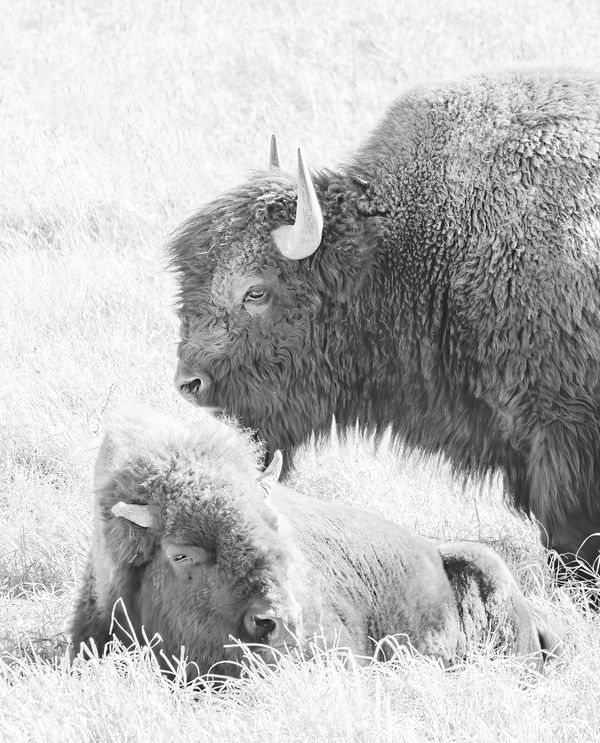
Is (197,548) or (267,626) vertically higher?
(197,548)

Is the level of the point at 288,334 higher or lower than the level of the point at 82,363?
higher

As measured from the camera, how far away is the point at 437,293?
5.33 meters

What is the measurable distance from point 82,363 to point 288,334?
202cm

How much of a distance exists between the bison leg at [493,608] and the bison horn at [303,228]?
149 cm

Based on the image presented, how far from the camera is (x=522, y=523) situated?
19.0ft

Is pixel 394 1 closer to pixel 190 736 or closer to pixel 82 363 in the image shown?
pixel 82 363

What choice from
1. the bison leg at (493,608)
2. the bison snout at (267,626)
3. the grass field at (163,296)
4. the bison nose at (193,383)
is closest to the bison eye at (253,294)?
the bison nose at (193,383)

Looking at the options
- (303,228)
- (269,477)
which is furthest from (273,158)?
(269,477)

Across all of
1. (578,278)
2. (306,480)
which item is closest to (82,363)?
(306,480)

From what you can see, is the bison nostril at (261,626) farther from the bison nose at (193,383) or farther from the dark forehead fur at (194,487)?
the bison nose at (193,383)

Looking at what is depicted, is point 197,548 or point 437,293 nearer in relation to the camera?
point 197,548

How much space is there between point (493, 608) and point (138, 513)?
148 centimetres

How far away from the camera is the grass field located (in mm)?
3547

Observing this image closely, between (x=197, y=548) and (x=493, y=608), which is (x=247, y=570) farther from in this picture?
(x=493, y=608)
